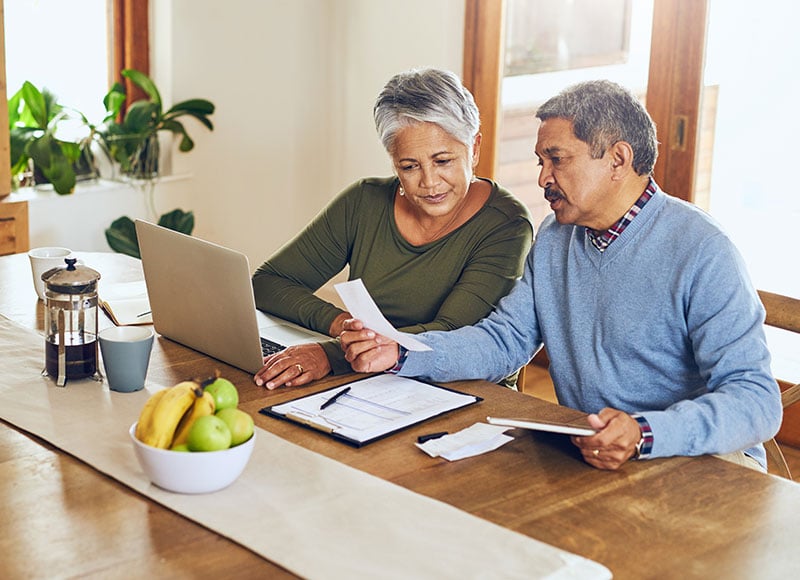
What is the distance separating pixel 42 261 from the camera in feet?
7.82

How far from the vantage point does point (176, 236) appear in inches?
79.4

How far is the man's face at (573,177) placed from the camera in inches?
76.6

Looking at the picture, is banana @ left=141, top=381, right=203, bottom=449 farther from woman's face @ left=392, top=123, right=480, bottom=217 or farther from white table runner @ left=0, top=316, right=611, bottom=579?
woman's face @ left=392, top=123, right=480, bottom=217

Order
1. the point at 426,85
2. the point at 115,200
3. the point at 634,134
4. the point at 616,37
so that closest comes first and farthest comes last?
the point at 634,134 → the point at 426,85 → the point at 616,37 → the point at 115,200

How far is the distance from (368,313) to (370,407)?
0.20m

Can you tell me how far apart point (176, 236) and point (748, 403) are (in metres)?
1.06

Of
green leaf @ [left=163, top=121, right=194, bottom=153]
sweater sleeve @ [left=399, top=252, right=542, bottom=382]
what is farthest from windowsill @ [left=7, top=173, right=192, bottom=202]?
sweater sleeve @ [left=399, top=252, right=542, bottom=382]

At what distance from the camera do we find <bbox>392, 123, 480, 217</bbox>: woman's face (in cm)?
232

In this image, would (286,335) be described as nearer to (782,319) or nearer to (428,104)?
(428,104)

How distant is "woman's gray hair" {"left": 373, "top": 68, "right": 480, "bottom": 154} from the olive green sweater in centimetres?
22

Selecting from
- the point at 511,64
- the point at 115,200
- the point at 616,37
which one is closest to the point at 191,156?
the point at 115,200

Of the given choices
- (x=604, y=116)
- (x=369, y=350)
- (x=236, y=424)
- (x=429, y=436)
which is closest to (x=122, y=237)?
(x=369, y=350)

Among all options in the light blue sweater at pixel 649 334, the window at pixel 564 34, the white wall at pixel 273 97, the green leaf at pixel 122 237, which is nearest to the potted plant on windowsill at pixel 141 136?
the green leaf at pixel 122 237

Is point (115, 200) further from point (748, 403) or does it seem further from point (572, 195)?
point (748, 403)
